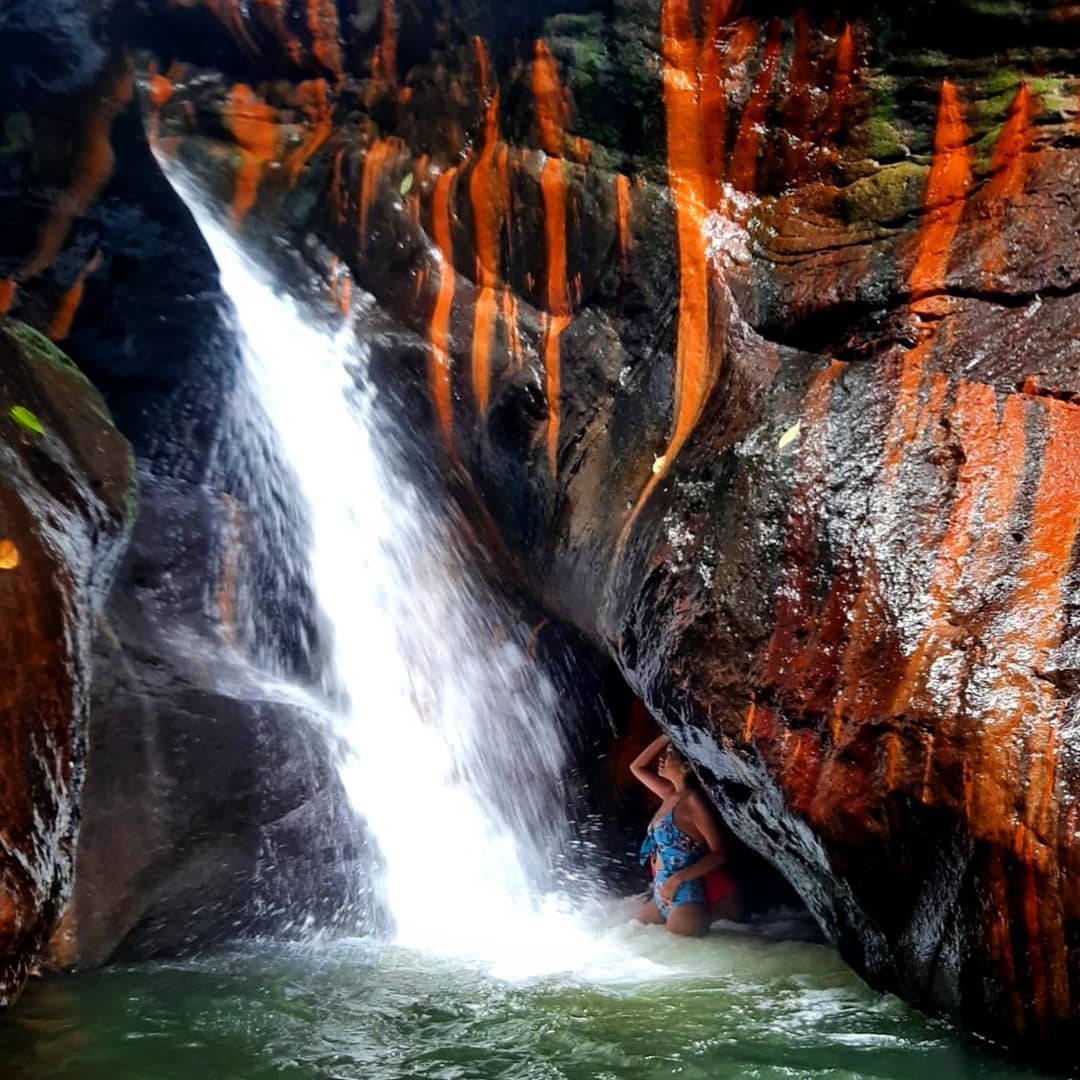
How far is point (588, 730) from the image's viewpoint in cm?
682

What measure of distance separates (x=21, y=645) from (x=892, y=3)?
17.3 feet

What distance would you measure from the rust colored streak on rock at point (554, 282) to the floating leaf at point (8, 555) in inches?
132

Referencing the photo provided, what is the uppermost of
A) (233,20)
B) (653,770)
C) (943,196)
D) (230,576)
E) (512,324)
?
(233,20)

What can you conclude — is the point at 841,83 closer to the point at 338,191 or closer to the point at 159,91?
the point at 338,191

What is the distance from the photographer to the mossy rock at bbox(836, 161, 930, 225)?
194 inches

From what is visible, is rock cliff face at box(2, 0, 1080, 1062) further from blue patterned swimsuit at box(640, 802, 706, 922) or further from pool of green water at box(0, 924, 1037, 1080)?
blue patterned swimsuit at box(640, 802, 706, 922)

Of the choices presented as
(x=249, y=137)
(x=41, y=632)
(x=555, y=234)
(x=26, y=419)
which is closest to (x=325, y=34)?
(x=249, y=137)

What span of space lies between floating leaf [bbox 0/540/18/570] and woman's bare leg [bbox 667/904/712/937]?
12.7 feet

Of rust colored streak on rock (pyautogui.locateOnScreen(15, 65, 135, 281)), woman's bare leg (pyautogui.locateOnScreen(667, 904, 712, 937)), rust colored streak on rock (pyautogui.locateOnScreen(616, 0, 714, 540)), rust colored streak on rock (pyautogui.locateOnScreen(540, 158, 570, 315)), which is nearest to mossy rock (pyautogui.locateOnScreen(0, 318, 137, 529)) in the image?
rust colored streak on rock (pyautogui.locateOnScreen(15, 65, 135, 281))

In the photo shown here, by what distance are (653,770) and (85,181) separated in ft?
18.1

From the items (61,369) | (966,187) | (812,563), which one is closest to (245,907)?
(61,369)

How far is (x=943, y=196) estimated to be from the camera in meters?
4.86

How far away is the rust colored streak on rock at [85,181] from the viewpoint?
6590 mm

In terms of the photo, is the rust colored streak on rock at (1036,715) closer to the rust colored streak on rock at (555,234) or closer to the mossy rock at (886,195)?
the mossy rock at (886,195)
